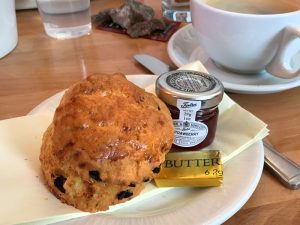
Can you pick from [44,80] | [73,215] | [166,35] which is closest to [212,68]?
[166,35]

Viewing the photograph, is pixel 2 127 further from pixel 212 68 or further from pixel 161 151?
pixel 212 68

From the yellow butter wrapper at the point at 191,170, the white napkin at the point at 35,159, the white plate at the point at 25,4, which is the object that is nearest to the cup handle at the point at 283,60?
the white napkin at the point at 35,159

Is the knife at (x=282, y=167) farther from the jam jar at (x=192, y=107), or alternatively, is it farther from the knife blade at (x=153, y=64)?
the knife blade at (x=153, y=64)

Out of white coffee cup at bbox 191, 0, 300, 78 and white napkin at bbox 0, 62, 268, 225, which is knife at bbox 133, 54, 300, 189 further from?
white coffee cup at bbox 191, 0, 300, 78

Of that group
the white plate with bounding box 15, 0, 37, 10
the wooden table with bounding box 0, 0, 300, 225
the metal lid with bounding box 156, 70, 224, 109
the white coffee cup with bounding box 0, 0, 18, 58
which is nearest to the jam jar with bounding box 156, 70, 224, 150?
the metal lid with bounding box 156, 70, 224, 109

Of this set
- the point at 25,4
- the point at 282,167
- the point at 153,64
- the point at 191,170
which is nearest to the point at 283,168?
the point at 282,167

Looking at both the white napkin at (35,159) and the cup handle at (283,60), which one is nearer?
the white napkin at (35,159)
